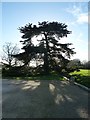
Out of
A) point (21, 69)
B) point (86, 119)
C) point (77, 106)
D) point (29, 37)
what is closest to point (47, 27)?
point (29, 37)

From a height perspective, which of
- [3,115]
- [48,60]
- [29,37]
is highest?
[29,37]

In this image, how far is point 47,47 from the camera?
42.0 metres

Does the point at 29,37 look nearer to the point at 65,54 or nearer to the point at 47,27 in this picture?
the point at 47,27

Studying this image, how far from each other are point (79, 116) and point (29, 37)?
33.3m

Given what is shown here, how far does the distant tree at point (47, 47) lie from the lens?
40656 mm

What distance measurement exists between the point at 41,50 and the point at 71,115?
32191mm

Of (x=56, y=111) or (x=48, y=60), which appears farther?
(x=48, y=60)

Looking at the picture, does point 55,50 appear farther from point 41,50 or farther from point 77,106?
point 77,106

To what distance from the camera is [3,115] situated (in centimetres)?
898

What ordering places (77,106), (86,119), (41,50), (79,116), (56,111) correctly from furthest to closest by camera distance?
1. (41,50)
2. (77,106)
3. (56,111)
4. (79,116)
5. (86,119)

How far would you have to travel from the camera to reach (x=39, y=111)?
9648 mm

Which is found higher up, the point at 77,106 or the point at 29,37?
the point at 29,37

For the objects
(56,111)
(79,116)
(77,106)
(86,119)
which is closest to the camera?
(86,119)

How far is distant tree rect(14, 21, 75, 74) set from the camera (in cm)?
4066
